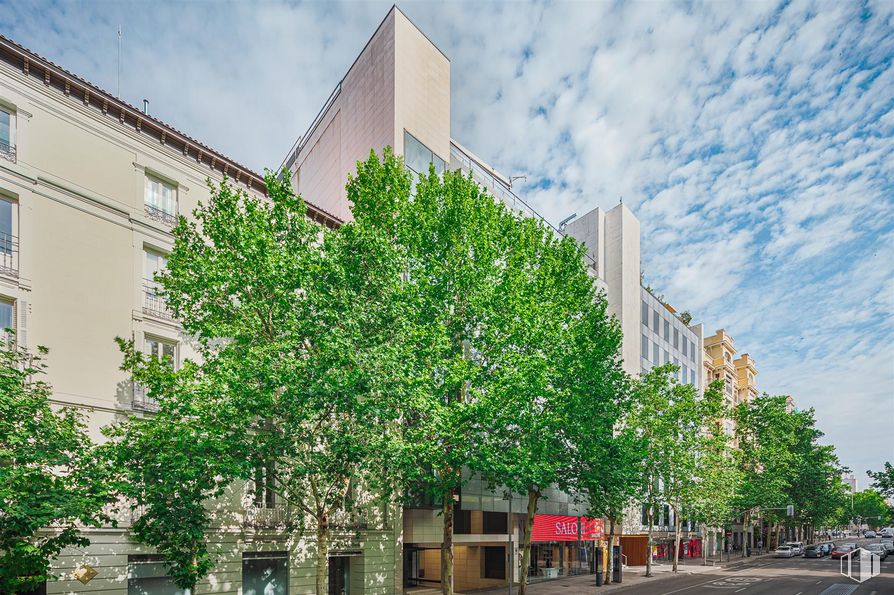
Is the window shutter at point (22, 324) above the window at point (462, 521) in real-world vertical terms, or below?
above

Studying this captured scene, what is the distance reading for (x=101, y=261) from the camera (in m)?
20.3

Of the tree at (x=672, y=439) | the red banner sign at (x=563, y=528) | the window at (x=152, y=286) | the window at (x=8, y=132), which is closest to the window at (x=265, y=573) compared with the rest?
the window at (x=152, y=286)

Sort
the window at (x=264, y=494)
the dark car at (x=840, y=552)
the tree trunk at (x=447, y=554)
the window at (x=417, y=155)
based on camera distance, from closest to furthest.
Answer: the window at (x=264, y=494) < the tree trunk at (x=447, y=554) < the window at (x=417, y=155) < the dark car at (x=840, y=552)

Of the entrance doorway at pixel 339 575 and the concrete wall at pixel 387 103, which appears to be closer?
the entrance doorway at pixel 339 575

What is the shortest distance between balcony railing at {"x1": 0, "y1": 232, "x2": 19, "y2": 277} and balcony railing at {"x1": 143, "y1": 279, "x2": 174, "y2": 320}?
3.99 meters

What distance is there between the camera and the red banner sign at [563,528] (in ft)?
119

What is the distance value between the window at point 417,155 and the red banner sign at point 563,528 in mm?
21035

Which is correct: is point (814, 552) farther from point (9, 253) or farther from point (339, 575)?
point (9, 253)

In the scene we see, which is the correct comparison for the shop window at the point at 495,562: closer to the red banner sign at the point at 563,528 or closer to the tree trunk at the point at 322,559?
the red banner sign at the point at 563,528

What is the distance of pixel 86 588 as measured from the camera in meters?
17.8

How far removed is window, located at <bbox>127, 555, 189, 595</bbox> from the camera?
1944 centimetres

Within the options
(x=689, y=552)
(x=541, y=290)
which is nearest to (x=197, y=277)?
(x=541, y=290)

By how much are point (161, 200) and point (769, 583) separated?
131ft

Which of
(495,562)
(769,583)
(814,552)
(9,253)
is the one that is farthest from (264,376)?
(814,552)
